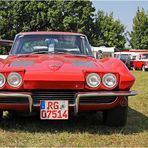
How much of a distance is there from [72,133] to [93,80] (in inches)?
29.6

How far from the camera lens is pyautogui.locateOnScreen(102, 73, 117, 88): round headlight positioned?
548cm

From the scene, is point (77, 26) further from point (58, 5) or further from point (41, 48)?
point (41, 48)

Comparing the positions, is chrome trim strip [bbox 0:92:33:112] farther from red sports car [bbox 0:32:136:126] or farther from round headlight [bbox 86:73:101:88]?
round headlight [bbox 86:73:101:88]

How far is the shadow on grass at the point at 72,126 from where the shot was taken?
582 centimetres

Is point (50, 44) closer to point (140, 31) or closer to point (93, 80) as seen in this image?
point (93, 80)

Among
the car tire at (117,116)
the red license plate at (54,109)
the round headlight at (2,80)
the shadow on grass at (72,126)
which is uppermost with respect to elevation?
the round headlight at (2,80)

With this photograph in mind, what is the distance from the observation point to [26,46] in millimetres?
7047

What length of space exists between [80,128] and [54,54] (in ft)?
4.58

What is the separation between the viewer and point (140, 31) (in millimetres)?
61219

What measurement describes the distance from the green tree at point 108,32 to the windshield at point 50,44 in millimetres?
55059

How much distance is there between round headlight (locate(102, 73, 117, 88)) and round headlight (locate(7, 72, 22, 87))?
1058mm

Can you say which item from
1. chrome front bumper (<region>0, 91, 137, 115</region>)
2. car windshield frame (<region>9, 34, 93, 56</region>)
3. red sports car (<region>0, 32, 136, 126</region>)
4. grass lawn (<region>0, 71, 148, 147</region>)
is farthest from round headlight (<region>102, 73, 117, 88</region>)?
car windshield frame (<region>9, 34, 93, 56</region>)

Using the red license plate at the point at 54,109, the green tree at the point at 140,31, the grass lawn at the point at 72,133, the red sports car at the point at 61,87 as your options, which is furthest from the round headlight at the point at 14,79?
the green tree at the point at 140,31

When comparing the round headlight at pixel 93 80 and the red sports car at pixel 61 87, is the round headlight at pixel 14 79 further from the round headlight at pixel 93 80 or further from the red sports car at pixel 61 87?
the round headlight at pixel 93 80
